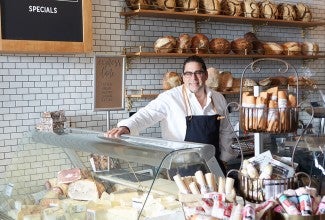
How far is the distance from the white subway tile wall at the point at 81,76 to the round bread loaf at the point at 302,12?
956 millimetres

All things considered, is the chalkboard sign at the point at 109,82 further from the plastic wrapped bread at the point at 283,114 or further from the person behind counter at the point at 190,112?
the plastic wrapped bread at the point at 283,114

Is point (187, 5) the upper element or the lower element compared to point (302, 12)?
lower

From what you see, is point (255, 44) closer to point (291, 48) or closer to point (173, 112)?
point (291, 48)

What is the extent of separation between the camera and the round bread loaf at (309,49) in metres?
6.09

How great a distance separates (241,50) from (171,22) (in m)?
0.86

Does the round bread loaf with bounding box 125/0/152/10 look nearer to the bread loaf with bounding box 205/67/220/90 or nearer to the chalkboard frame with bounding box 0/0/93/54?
the chalkboard frame with bounding box 0/0/93/54

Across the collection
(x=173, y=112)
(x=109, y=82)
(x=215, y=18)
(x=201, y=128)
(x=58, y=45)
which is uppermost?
(x=215, y=18)

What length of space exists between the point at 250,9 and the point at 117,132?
3.13m

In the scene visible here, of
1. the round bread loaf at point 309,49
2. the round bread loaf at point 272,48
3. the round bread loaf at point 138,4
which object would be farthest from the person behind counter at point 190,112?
the round bread loaf at point 309,49

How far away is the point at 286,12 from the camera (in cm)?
586

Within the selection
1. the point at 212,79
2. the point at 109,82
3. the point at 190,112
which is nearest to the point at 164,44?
the point at 212,79

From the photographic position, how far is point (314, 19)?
6.61m

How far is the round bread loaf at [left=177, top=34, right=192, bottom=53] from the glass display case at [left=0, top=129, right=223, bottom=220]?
1.98 metres

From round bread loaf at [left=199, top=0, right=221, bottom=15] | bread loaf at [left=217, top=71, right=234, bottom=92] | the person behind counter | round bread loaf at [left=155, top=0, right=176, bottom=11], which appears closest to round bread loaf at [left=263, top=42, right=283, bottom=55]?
bread loaf at [left=217, top=71, right=234, bottom=92]
